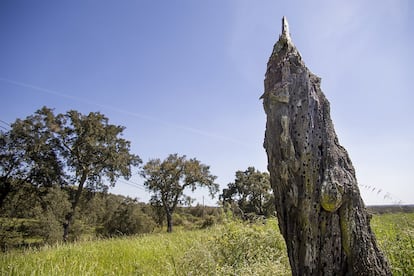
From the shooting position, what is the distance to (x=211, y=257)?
4227 mm

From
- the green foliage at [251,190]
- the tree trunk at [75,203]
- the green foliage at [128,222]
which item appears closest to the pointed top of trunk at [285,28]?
the tree trunk at [75,203]

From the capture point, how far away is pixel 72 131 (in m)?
22.8

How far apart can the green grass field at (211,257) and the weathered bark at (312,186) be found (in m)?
1.46

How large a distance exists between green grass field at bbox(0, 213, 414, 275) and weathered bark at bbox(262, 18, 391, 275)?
57.6 inches

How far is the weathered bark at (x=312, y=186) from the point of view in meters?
2.15

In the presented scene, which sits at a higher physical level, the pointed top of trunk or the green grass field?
the pointed top of trunk

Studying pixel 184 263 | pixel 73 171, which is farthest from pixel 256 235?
pixel 73 171

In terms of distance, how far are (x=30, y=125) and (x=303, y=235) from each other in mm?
25135

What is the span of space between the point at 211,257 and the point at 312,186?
2770 millimetres

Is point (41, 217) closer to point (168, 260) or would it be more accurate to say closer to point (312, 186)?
point (168, 260)

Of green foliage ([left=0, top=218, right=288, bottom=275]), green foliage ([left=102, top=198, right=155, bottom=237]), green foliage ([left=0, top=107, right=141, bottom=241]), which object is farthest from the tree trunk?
green foliage ([left=0, top=218, right=288, bottom=275])

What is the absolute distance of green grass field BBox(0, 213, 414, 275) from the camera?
3.55 metres

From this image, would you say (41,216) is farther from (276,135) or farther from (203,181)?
(276,135)

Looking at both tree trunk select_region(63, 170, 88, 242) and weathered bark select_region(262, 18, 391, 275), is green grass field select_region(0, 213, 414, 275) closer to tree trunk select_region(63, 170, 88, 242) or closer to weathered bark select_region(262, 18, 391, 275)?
weathered bark select_region(262, 18, 391, 275)
